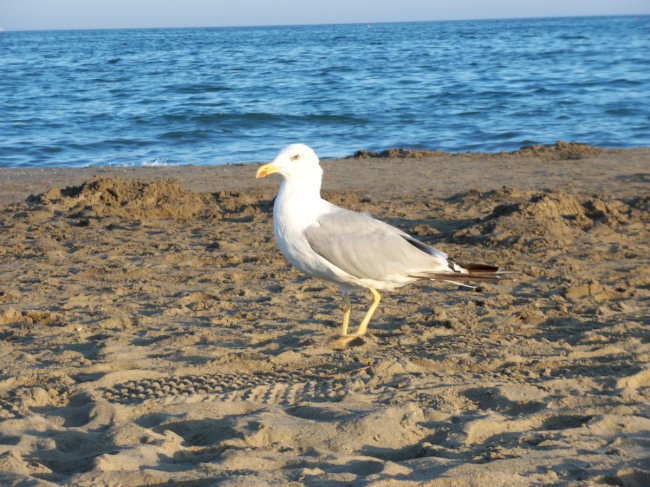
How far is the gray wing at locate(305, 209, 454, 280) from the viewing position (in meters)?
5.10

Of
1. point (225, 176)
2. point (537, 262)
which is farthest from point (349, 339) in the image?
point (225, 176)

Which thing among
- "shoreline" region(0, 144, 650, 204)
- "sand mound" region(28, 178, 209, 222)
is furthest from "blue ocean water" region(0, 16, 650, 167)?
"sand mound" region(28, 178, 209, 222)

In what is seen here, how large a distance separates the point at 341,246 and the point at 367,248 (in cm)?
20

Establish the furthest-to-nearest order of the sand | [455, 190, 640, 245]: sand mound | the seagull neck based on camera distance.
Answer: [455, 190, 640, 245]: sand mound → the seagull neck → the sand

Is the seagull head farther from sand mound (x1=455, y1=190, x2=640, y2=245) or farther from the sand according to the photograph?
sand mound (x1=455, y1=190, x2=640, y2=245)

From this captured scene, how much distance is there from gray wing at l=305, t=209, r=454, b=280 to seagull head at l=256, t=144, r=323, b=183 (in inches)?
12.4

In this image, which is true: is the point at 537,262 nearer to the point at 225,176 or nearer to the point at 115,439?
the point at 115,439

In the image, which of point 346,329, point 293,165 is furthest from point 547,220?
point 293,165

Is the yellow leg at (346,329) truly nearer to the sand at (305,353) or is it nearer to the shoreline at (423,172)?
the sand at (305,353)

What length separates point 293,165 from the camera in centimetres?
528

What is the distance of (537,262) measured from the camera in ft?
22.7

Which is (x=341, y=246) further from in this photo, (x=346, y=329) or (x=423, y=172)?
(x=423, y=172)

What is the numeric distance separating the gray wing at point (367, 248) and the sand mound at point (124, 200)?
13.2 feet

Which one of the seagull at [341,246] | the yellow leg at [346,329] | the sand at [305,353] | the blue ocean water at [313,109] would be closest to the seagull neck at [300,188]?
the seagull at [341,246]
